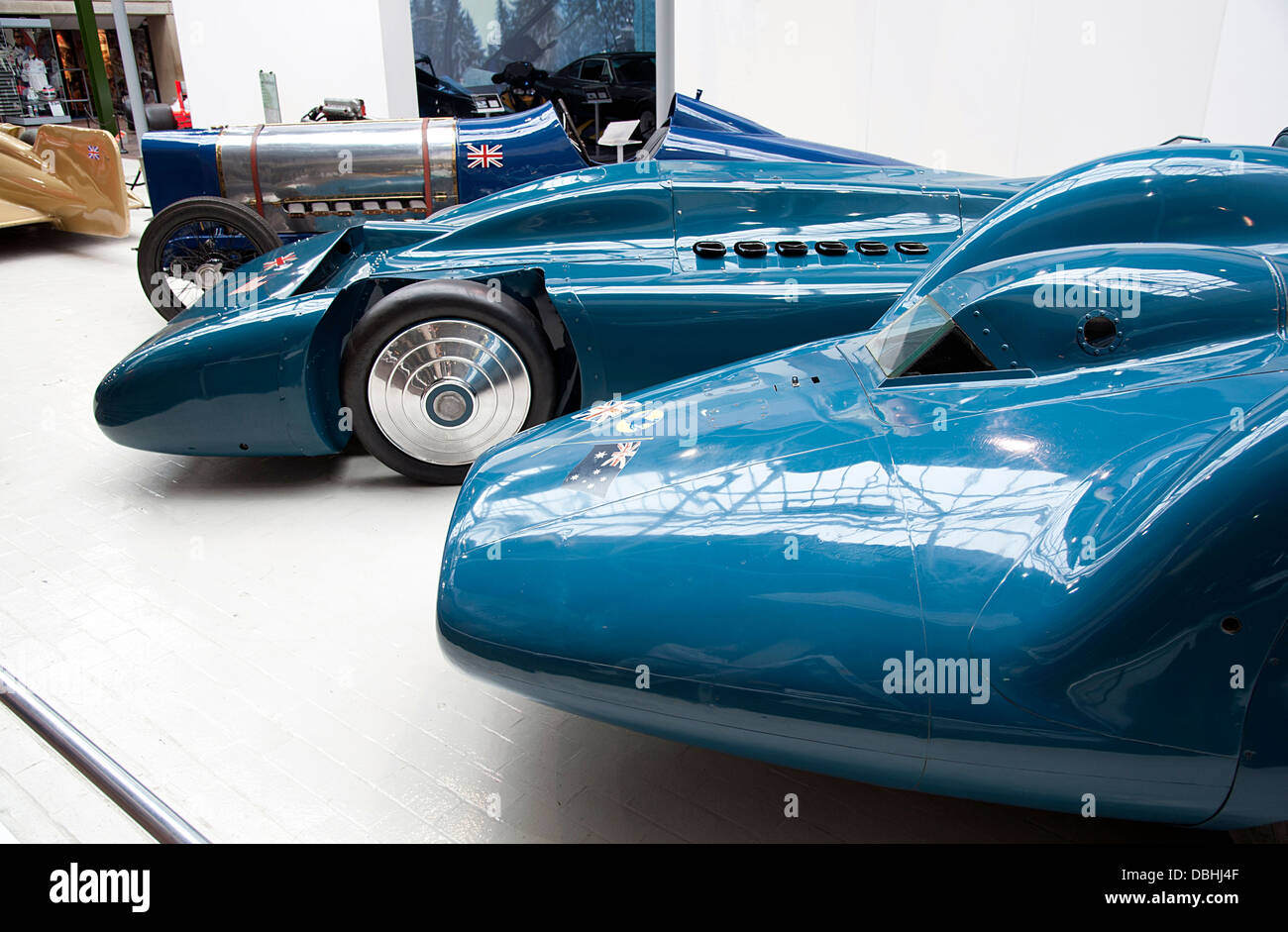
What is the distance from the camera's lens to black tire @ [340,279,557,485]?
333 cm

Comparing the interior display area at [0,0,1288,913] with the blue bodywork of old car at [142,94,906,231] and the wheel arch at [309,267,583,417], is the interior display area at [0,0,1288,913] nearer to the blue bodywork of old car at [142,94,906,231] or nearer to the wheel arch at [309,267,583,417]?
the wheel arch at [309,267,583,417]

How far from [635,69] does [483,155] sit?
8.18 metres

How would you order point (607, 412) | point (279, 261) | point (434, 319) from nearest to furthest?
point (607, 412)
point (434, 319)
point (279, 261)

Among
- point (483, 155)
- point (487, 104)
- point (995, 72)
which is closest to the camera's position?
point (483, 155)

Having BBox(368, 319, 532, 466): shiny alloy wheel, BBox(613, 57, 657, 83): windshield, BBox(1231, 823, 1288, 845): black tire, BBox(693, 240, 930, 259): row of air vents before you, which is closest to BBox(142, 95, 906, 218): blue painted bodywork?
BBox(693, 240, 930, 259): row of air vents

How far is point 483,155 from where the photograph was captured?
218 inches

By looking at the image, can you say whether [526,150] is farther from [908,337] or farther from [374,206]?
[908,337]

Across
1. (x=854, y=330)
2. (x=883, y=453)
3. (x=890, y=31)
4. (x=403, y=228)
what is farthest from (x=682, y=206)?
(x=890, y=31)

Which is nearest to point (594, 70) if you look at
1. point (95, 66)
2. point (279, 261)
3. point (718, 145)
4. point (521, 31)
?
point (521, 31)

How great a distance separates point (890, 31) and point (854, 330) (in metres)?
5.66

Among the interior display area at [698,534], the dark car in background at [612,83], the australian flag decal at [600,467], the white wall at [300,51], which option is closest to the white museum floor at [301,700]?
the interior display area at [698,534]

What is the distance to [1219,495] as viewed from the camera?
1393 mm

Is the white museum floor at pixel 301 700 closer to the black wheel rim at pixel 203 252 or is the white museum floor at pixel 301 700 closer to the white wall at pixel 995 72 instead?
the black wheel rim at pixel 203 252

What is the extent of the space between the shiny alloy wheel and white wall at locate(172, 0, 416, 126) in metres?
7.54
